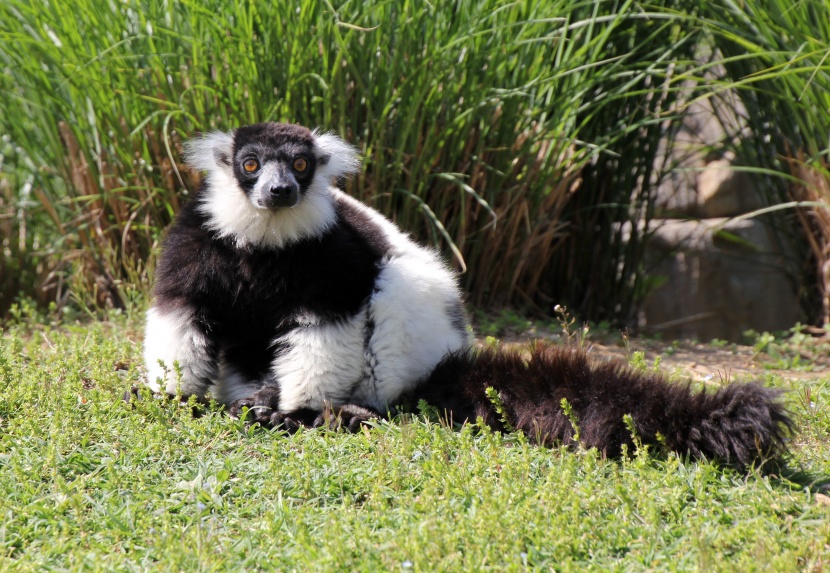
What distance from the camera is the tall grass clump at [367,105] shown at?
16.2 feet

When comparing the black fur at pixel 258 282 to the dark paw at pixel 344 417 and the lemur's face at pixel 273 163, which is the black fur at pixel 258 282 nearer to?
the lemur's face at pixel 273 163

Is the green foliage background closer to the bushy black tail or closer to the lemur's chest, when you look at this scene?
the lemur's chest

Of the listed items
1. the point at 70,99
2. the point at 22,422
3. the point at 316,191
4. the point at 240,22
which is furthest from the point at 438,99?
the point at 22,422

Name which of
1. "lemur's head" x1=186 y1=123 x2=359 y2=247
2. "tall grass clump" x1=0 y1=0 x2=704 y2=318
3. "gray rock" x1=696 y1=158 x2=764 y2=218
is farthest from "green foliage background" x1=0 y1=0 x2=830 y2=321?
"gray rock" x1=696 y1=158 x2=764 y2=218

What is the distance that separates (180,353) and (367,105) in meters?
2.11

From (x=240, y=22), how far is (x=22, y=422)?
2.42 metres

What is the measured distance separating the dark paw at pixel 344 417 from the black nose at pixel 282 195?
33.6 inches

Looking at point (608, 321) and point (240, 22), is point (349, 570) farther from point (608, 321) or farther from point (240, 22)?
point (608, 321)

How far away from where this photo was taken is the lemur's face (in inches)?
143

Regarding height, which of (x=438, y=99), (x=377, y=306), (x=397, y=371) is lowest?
(x=397, y=371)

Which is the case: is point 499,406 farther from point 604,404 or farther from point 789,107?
point 789,107

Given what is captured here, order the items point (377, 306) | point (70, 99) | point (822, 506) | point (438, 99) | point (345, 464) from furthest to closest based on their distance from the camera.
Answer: point (70, 99), point (438, 99), point (377, 306), point (345, 464), point (822, 506)

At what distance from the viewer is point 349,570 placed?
2.50 metres

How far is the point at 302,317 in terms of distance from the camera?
3.61 meters
